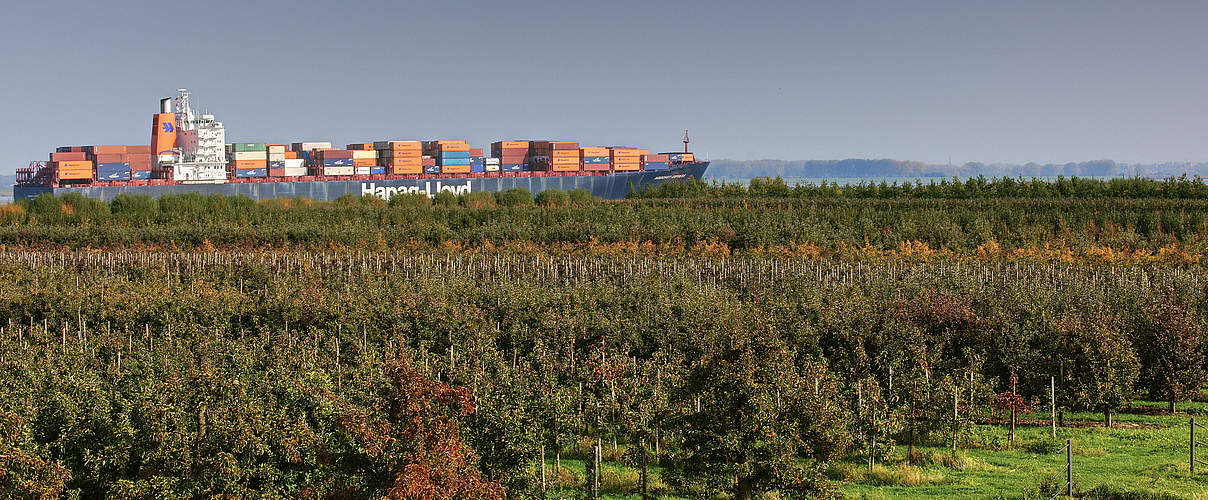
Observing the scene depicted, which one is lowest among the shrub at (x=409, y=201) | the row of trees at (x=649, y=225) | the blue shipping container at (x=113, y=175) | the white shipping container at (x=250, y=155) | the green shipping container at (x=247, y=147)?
the row of trees at (x=649, y=225)

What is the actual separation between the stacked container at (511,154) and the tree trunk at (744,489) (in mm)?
108941

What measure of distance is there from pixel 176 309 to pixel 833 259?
27.6 metres

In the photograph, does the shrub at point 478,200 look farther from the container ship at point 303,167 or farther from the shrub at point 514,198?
the container ship at point 303,167

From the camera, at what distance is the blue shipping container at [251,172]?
350 ft

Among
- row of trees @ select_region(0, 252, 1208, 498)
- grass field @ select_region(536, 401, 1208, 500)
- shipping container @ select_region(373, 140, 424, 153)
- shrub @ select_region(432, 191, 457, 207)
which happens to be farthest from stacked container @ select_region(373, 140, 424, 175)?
grass field @ select_region(536, 401, 1208, 500)

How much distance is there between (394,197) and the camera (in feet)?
236

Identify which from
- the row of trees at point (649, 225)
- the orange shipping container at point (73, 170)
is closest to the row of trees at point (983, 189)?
the row of trees at point (649, 225)

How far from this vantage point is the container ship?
99.4 metres

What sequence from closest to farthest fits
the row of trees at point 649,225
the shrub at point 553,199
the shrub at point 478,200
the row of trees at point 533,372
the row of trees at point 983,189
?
the row of trees at point 533,372 < the row of trees at point 649,225 < the row of trees at point 983,189 < the shrub at point 478,200 < the shrub at point 553,199

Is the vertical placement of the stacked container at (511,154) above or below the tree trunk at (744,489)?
above

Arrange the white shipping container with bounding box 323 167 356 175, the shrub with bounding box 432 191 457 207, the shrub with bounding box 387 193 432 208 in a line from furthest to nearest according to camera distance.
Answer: the white shipping container with bounding box 323 167 356 175 < the shrub with bounding box 432 191 457 207 < the shrub with bounding box 387 193 432 208

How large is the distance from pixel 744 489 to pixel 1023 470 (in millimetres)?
6291

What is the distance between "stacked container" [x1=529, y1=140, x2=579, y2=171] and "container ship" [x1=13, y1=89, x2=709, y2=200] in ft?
0.41

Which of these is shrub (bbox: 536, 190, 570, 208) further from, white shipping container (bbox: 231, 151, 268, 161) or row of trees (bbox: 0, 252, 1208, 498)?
white shipping container (bbox: 231, 151, 268, 161)
